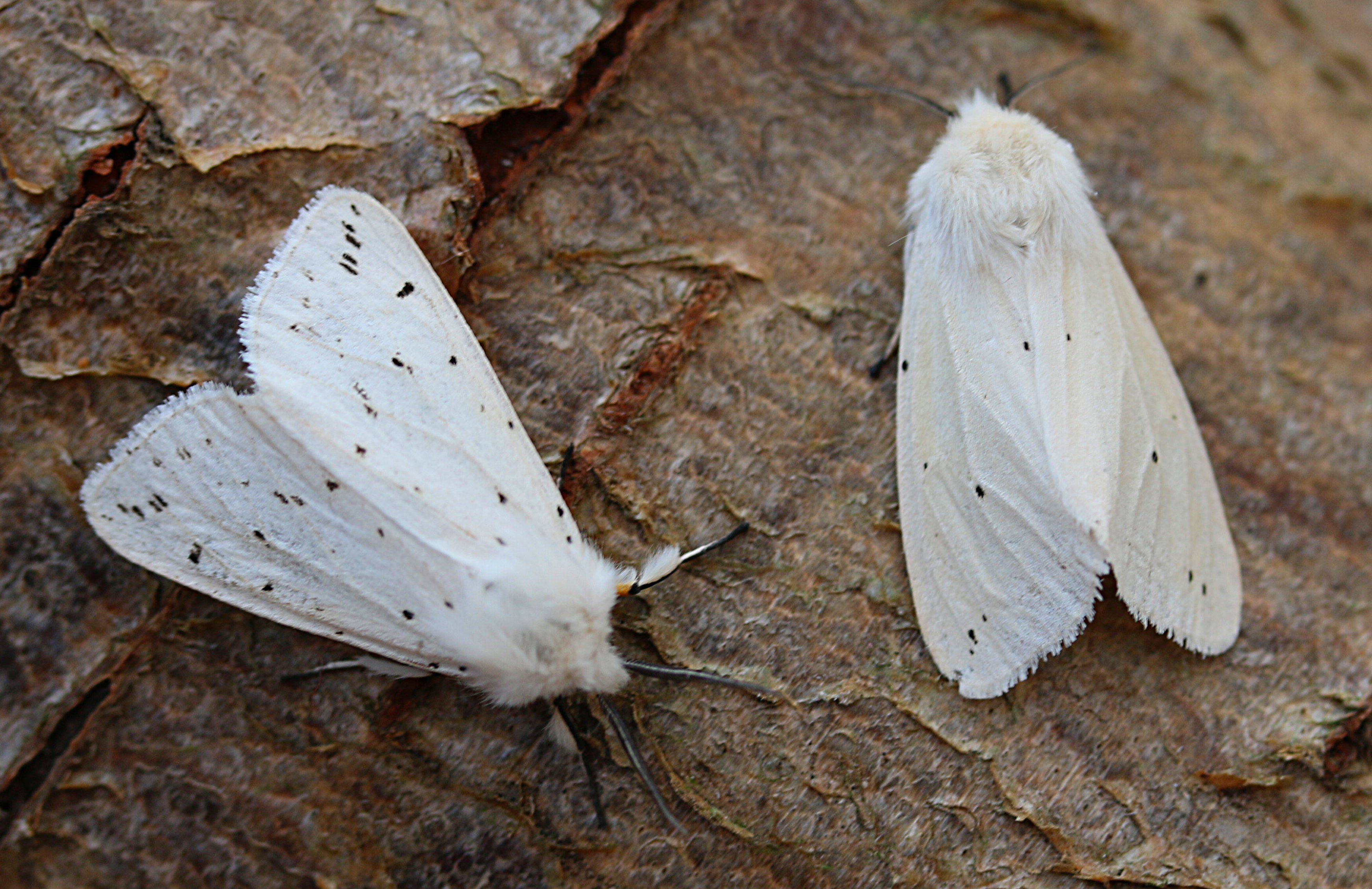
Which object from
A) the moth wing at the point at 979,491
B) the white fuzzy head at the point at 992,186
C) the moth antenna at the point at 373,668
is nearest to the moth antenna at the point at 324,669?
the moth antenna at the point at 373,668

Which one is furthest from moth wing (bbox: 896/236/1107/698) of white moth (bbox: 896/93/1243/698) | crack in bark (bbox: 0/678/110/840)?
crack in bark (bbox: 0/678/110/840)

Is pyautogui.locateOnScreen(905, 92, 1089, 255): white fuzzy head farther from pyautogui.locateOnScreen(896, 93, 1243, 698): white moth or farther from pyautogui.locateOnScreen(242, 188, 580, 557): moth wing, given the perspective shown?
pyautogui.locateOnScreen(242, 188, 580, 557): moth wing

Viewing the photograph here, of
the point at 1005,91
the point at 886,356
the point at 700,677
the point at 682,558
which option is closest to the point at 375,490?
the point at 682,558

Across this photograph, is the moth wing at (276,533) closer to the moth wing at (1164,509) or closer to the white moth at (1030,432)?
the white moth at (1030,432)

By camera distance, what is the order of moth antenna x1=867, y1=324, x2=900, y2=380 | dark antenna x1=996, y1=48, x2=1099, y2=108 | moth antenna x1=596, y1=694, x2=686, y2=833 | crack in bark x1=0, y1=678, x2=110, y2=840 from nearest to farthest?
crack in bark x1=0, y1=678, x2=110, y2=840
moth antenna x1=596, y1=694, x2=686, y2=833
moth antenna x1=867, y1=324, x2=900, y2=380
dark antenna x1=996, y1=48, x2=1099, y2=108

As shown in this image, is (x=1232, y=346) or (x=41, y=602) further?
(x=1232, y=346)

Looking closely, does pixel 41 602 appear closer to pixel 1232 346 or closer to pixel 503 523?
pixel 503 523

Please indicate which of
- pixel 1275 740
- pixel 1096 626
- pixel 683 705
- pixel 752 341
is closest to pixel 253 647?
pixel 683 705
